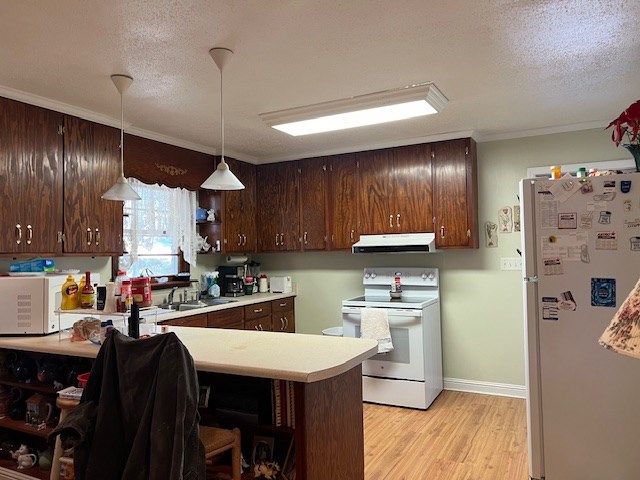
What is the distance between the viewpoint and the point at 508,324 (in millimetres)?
4195

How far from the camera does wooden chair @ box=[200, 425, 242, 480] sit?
6.07 feet

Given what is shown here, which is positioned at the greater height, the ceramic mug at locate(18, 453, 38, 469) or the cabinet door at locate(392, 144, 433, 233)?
the cabinet door at locate(392, 144, 433, 233)

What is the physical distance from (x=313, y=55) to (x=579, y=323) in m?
Answer: 1.92

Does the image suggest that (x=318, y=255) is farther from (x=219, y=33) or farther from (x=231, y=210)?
(x=219, y=33)

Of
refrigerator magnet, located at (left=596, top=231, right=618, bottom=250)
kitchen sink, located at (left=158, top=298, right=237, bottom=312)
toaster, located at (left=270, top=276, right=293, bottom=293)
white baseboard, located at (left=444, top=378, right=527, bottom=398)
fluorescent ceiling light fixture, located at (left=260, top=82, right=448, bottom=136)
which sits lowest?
white baseboard, located at (left=444, top=378, right=527, bottom=398)

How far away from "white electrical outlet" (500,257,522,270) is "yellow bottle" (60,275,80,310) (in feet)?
11.0

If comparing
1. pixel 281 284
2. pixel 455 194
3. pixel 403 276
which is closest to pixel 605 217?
pixel 455 194

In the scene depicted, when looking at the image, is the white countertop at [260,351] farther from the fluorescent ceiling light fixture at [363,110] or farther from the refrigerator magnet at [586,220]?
the fluorescent ceiling light fixture at [363,110]

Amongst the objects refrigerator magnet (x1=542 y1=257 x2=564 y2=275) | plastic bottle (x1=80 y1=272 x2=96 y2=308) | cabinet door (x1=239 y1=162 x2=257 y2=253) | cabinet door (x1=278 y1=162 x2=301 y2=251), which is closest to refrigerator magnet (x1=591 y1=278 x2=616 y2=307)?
refrigerator magnet (x1=542 y1=257 x2=564 y2=275)

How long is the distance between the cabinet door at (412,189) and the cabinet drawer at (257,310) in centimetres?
145

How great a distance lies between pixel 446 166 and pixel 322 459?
9.64 ft

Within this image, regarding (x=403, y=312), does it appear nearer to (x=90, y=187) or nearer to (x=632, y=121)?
(x=632, y=121)

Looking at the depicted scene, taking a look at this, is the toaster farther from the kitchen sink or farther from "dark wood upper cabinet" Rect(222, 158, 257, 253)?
the kitchen sink

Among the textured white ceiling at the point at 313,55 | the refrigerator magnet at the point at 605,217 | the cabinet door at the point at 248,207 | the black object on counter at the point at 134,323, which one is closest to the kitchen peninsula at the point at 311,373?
the black object on counter at the point at 134,323
